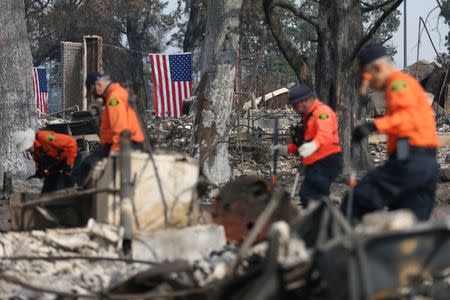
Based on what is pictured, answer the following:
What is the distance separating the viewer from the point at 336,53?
14602 mm

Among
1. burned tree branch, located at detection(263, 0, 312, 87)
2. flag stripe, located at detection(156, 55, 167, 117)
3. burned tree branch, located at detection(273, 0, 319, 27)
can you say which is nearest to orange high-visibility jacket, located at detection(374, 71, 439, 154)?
burned tree branch, located at detection(263, 0, 312, 87)

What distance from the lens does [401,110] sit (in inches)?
255

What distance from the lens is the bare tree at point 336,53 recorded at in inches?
572

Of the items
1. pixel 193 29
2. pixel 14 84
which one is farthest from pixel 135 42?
pixel 14 84

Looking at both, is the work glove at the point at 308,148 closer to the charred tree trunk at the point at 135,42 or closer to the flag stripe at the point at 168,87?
the flag stripe at the point at 168,87

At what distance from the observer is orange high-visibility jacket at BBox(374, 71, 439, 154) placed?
6.47m

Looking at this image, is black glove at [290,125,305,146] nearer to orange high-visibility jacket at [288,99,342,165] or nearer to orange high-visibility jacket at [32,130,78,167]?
orange high-visibility jacket at [288,99,342,165]

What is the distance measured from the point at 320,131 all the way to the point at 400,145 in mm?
2213

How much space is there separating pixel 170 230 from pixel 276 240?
2.74 metres

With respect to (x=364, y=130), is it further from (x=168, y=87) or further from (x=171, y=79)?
(x=171, y=79)

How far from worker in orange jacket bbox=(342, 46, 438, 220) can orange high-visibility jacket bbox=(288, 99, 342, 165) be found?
Answer: 6.16 feet

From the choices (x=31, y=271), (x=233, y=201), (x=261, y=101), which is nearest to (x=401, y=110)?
(x=233, y=201)

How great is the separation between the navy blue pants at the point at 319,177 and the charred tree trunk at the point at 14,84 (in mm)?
6704

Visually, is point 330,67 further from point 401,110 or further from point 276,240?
point 276,240
